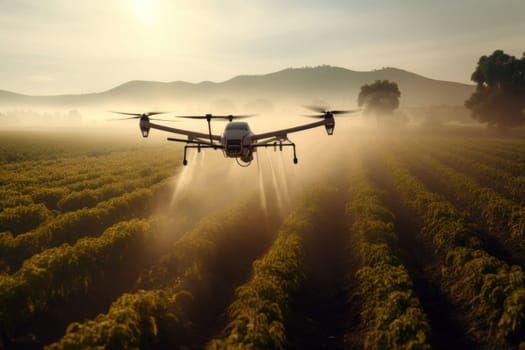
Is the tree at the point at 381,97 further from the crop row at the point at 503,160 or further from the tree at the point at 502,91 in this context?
the crop row at the point at 503,160

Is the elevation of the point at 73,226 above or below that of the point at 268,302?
above

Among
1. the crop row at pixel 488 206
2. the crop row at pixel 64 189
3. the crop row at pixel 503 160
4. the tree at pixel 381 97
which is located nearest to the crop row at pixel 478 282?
the crop row at pixel 488 206

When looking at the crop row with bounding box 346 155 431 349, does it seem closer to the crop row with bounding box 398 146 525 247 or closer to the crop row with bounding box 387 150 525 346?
the crop row with bounding box 387 150 525 346

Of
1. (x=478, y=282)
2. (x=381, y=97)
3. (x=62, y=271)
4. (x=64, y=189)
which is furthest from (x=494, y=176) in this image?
(x=381, y=97)

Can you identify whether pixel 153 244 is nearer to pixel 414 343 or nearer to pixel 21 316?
pixel 21 316

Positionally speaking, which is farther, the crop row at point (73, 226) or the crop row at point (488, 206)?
the crop row at point (488, 206)

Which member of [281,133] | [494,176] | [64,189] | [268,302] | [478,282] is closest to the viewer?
[268,302]

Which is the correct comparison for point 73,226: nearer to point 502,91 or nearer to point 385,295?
point 385,295
